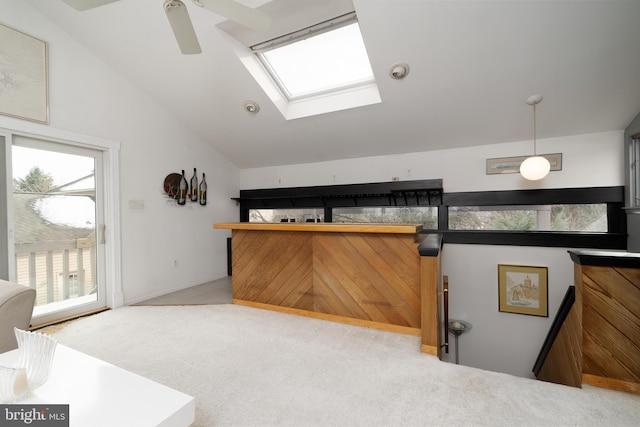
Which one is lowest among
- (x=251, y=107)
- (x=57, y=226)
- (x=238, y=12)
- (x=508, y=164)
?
(x=57, y=226)

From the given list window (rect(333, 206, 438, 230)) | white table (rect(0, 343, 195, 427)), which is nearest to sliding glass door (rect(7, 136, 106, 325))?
white table (rect(0, 343, 195, 427))

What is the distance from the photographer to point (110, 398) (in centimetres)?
113

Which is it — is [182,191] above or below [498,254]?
above

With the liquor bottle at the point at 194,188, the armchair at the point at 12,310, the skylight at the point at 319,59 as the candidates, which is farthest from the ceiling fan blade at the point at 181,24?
the liquor bottle at the point at 194,188

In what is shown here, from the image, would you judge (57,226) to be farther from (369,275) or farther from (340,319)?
(369,275)

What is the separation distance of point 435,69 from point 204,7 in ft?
7.52

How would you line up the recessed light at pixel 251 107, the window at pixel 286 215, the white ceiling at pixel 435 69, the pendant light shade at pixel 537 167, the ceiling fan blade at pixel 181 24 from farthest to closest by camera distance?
the window at pixel 286 215, the recessed light at pixel 251 107, the pendant light shade at pixel 537 167, the white ceiling at pixel 435 69, the ceiling fan blade at pixel 181 24

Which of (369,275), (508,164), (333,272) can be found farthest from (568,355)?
(508,164)

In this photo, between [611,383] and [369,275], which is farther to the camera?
[369,275]

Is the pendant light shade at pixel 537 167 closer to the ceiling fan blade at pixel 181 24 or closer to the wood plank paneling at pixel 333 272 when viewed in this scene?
the wood plank paneling at pixel 333 272

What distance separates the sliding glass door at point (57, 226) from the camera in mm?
2789

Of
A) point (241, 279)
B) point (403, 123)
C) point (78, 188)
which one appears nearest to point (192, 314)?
point (241, 279)

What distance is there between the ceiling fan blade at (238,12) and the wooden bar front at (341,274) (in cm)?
179

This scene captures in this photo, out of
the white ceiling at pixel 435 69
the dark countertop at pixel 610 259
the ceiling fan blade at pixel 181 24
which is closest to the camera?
the dark countertop at pixel 610 259
